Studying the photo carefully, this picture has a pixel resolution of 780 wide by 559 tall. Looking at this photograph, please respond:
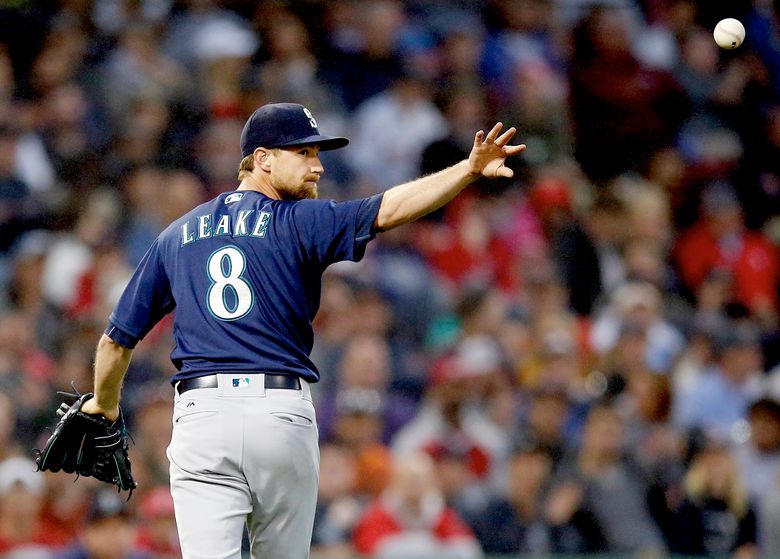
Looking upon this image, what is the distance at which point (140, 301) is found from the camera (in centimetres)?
466

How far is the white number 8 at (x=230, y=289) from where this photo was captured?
445 cm

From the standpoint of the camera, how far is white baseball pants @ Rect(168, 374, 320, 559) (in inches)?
171

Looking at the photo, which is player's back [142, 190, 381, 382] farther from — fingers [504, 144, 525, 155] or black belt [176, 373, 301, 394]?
fingers [504, 144, 525, 155]

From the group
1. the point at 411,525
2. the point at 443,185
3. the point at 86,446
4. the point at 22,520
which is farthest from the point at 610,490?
the point at 443,185

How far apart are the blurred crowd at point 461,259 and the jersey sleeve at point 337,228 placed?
3388 mm

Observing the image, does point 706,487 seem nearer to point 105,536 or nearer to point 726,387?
point 726,387

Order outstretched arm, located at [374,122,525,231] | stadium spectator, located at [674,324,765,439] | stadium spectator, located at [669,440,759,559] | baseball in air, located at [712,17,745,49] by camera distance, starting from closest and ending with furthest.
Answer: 1. outstretched arm, located at [374,122,525,231]
2. baseball in air, located at [712,17,745,49]
3. stadium spectator, located at [669,440,759,559]
4. stadium spectator, located at [674,324,765,439]

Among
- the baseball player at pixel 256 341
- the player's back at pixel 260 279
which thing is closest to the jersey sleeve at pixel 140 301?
the baseball player at pixel 256 341

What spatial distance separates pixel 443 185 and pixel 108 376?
1382 mm

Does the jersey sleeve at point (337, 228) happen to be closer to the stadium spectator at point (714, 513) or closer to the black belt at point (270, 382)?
the black belt at point (270, 382)

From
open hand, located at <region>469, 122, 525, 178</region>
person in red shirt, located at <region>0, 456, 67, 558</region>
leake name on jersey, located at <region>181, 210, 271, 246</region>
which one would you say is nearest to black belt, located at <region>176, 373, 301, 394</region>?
leake name on jersey, located at <region>181, 210, 271, 246</region>

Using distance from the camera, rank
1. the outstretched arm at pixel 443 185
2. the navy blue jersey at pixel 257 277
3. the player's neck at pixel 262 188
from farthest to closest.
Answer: the player's neck at pixel 262 188 → the navy blue jersey at pixel 257 277 → the outstretched arm at pixel 443 185

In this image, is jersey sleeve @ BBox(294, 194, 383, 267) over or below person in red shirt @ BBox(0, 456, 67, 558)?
over

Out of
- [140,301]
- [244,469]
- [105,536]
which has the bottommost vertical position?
[105,536]
